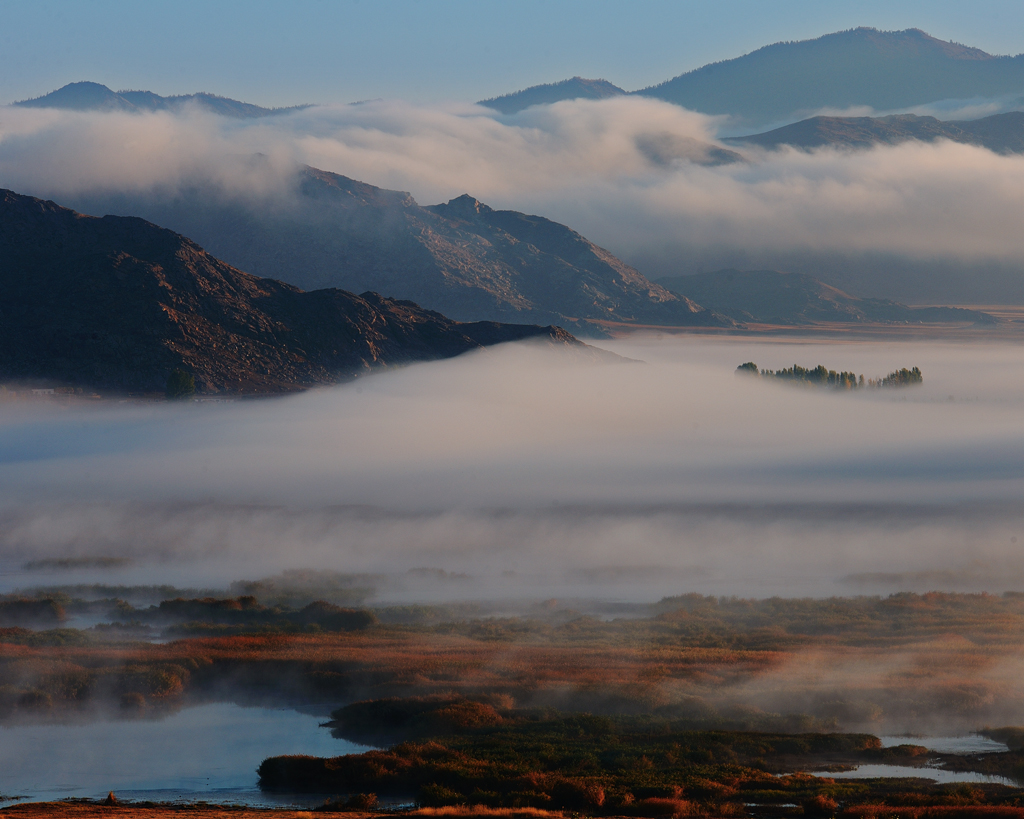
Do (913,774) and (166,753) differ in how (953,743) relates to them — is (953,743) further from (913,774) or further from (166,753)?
(166,753)

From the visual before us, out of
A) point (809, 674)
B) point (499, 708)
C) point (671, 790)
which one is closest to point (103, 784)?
point (499, 708)

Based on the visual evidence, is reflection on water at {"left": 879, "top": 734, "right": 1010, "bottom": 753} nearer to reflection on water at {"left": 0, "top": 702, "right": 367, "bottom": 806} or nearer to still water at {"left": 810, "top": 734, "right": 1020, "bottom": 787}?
still water at {"left": 810, "top": 734, "right": 1020, "bottom": 787}

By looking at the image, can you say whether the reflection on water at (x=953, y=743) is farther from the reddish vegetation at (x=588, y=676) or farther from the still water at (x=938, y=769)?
the reddish vegetation at (x=588, y=676)

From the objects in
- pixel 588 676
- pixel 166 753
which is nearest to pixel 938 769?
pixel 588 676

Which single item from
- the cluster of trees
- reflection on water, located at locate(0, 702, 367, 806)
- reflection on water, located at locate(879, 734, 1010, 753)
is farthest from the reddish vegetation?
reflection on water, located at locate(0, 702, 367, 806)

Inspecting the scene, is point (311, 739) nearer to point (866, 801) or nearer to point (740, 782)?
A: point (740, 782)
